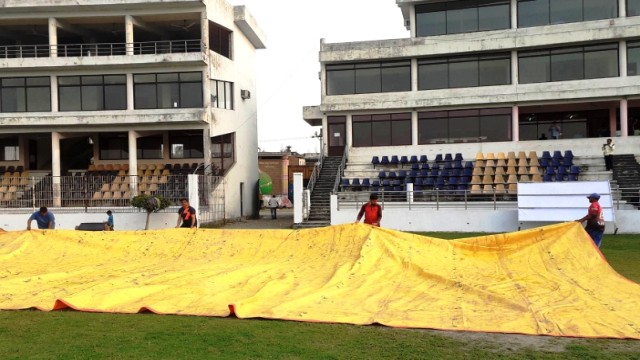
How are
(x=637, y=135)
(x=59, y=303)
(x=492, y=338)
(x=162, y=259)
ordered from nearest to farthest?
(x=492, y=338), (x=59, y=303), (x=162, y=259), (x=637, y=135)

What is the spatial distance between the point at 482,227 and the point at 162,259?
575 inches

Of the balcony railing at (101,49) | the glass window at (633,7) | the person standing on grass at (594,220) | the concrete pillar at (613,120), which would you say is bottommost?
the person standing on grass at (594,220)

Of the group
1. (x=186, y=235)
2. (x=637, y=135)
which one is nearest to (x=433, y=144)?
A: (x=637, y=135)

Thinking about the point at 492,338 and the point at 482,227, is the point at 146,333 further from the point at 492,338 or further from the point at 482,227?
the point at 482,227

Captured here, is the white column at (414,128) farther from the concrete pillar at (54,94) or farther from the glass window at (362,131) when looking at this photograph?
the concrete pillar at (54,94)

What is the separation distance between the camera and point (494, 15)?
3078cm

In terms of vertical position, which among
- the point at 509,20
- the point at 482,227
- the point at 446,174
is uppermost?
the point at 509,20

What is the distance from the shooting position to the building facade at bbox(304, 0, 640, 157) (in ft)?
94.6

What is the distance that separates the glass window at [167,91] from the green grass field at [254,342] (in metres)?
23.6

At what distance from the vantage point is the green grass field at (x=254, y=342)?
596 centimetres

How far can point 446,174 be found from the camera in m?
27.2

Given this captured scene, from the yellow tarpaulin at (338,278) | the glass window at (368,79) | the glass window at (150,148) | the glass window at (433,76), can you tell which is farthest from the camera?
the glass window at (150,148)

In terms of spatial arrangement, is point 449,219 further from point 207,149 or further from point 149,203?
A: point 207,149

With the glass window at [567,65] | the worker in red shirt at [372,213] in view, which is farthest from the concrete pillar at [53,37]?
the glass window at [567,65]
